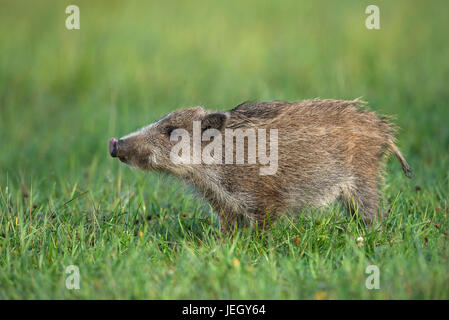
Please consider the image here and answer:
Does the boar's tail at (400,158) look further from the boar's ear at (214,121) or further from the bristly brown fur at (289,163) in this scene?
the boar's ear at (214,121)

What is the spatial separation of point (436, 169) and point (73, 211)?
13.2 feet

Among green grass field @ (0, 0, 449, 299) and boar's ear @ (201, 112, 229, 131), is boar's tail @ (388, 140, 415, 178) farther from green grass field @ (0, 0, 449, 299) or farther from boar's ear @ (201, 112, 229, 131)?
boar's ear @ (201, 112, 229, 131)

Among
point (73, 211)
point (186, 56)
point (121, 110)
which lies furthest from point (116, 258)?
point (186, 56)

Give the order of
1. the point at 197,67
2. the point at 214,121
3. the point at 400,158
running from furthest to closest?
the point at 197,67 < the point at 400,158 < the point at 214,121

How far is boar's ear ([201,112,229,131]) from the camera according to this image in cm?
541

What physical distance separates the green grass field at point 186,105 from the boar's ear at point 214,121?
2.54 feet

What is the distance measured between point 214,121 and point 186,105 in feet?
11.4

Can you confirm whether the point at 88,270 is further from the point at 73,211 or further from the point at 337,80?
the point at 337,80

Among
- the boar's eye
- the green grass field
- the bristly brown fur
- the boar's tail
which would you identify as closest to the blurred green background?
the green grass field

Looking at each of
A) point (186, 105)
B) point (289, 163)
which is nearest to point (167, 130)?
point (289, 163)

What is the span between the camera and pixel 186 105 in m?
8.88

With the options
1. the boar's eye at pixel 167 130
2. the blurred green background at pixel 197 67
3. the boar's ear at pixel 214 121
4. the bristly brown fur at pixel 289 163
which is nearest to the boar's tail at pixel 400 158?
the bristly brown fur at pixel 289 163

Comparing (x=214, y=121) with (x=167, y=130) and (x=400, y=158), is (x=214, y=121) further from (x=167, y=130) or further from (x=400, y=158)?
(x=400, y=158)

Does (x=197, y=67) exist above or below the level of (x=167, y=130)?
above
